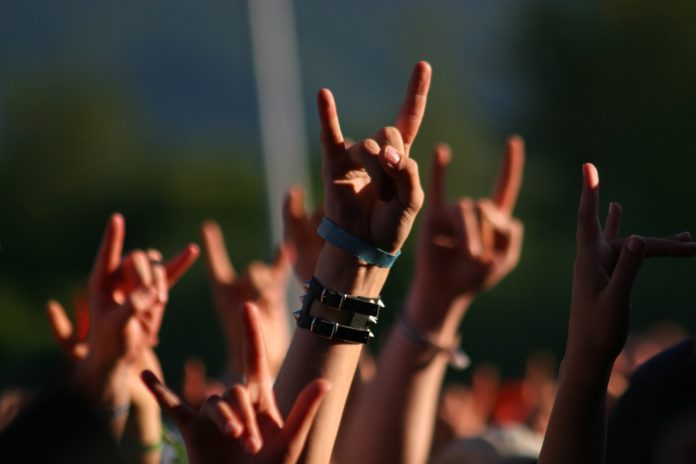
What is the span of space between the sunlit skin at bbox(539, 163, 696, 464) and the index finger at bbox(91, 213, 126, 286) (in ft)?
3.47

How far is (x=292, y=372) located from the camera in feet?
6.53

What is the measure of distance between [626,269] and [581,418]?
244 millimetres

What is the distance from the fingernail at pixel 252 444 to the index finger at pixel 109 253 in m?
0.83

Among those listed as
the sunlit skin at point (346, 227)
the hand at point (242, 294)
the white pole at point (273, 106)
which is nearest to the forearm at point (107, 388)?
the sunlit skin at point (346, 227)

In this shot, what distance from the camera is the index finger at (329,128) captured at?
2062 mm

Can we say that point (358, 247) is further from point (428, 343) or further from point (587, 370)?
point (428, 343)

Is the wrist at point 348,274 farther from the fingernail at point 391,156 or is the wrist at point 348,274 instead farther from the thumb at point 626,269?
the thumb at point 626,269

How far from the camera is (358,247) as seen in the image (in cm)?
199

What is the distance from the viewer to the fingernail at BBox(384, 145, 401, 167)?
6.35 ft

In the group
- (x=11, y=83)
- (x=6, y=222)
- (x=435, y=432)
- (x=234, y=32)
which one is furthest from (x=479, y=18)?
(x=435, y=432)

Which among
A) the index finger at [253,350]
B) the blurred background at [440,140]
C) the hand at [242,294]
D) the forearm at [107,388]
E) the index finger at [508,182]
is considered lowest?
the blurred background at [440,140]

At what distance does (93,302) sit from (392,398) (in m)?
0.77

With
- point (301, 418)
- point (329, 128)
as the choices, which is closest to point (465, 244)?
point (329, 128)

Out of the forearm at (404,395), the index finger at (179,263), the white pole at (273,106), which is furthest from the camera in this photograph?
the white pole at (273,106)
